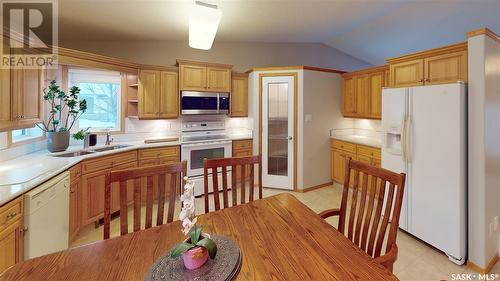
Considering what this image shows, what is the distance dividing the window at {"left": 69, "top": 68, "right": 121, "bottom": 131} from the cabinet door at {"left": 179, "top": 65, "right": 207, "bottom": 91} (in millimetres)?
972

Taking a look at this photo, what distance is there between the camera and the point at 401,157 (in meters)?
2.42

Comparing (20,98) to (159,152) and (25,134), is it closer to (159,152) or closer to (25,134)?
(25,134)

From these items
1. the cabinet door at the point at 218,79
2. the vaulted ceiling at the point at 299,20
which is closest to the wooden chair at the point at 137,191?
the vaulted ceiling at the point at 299,20

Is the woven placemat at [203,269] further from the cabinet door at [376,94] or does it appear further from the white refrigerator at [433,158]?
the cabinet door at [376,94]

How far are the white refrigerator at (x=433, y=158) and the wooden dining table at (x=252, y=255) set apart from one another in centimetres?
166

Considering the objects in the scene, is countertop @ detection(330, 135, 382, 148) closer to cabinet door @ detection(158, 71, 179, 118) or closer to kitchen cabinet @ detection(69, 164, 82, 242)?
cabinet door @ detection(158, 71, 179, 118)

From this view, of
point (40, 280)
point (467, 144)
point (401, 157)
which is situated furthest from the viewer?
point (401, 157)

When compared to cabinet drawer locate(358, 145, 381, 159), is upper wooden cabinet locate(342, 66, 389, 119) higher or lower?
higher

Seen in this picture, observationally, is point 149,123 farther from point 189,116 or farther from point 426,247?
point 426,247

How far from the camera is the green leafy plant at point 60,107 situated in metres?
2.50

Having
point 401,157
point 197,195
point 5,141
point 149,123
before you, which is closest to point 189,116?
point 149,123

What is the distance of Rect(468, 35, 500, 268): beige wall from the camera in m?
1.85

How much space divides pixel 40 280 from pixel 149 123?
127 inches

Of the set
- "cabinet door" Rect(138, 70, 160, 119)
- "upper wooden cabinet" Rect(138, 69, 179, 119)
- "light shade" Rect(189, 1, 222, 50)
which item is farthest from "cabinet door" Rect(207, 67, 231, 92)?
"light shade" Rect(189, 1, 222, 50)
